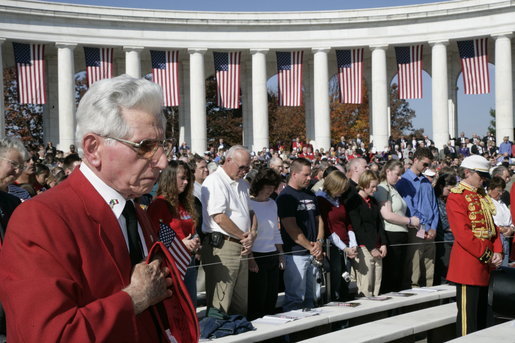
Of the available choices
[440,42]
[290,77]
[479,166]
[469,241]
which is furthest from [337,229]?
[440,42]

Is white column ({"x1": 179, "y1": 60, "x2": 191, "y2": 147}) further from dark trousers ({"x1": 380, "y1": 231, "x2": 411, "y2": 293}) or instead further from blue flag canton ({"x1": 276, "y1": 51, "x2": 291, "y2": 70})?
dark trousers ({"x1": 380, "y1": 231, "x2": 411, "y2": 293})

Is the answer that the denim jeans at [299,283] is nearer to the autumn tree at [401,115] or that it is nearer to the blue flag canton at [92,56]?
the blue flag canton at [92,56]

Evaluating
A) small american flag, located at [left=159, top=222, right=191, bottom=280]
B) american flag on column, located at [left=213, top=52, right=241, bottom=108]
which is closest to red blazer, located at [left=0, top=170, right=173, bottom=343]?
small american flag, located at [left=159, top=222, right=191, bottom=280]

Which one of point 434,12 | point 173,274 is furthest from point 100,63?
point 173,274

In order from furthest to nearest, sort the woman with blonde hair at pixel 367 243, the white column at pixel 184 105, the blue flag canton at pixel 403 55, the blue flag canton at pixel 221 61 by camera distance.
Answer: the white column at pixel 184 105, the blue flag canton at pixel 403 55, the blue flag canton at pixel 221 61, the woman with blonde hair at pixel 367 243

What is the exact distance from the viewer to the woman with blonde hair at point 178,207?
31.1 ft

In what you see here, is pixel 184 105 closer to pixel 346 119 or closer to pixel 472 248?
pixel 346 119

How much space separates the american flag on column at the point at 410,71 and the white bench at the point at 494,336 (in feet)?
144

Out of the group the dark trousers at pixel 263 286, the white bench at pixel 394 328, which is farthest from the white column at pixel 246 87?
the white bench at pixel 394 328

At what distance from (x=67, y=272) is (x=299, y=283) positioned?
8.38m

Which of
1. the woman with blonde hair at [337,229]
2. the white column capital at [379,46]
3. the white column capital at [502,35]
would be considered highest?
the white column capital at [502,35]

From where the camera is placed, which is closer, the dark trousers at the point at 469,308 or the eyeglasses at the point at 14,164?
the eyeglasses at the point at 14,164

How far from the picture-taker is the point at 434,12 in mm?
54000

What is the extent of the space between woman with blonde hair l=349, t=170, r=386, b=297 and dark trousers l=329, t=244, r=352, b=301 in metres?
0.45
